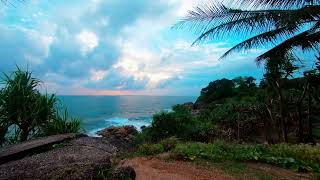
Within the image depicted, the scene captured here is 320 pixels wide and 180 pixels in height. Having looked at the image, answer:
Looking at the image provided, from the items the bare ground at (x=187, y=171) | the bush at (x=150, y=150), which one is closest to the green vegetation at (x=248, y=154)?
the bush at (x=150, y=150)

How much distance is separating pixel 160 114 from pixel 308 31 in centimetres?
523

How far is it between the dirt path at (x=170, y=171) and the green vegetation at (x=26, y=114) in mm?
5646

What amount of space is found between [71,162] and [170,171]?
1.77 metres

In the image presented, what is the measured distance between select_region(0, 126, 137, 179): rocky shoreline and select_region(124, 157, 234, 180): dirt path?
561mm

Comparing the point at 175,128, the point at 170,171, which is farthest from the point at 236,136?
the point at 170,171

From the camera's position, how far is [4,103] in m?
11.4

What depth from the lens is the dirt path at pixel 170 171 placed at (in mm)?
6146

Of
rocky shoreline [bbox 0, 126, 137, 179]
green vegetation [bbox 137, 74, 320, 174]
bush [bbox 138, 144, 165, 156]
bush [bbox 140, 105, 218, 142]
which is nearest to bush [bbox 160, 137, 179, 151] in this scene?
green vegetation [bbox 137, 74, 320, 174]

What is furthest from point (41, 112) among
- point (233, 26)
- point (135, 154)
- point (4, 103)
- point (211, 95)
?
point (211, 95)

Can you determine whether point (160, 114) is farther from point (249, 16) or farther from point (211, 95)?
point (211, 95)

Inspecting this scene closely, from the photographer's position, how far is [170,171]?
6492mm

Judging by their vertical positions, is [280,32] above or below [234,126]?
above

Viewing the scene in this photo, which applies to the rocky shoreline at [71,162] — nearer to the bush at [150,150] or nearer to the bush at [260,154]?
the bush at [150,150]

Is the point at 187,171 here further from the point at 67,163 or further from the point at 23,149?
the point at 23,149
